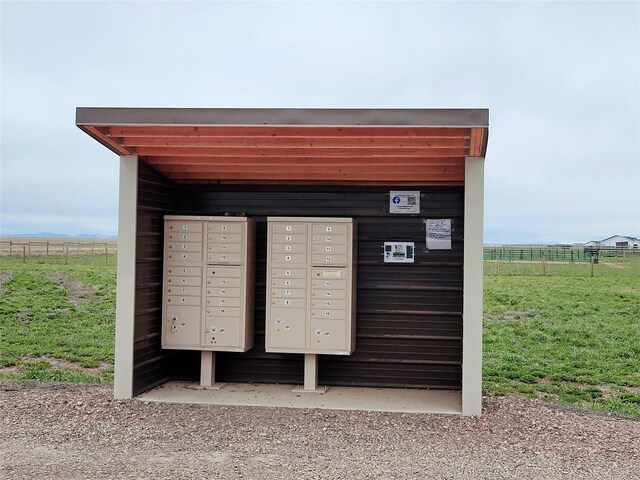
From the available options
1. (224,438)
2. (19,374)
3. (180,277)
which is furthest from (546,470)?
(19,374)

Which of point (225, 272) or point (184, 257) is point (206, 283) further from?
point (184, 257)

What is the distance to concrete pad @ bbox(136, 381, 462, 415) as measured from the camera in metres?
7.10

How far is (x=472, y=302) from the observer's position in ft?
22.0

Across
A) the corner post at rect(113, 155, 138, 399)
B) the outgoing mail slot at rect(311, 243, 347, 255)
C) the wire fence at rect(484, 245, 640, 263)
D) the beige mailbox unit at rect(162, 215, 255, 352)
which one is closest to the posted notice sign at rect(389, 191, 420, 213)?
the outgoing mail slot at rect(311, 243, 347, 255)

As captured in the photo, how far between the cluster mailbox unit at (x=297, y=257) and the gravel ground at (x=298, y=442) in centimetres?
58

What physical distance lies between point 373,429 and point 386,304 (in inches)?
81.2

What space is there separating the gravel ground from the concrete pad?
0.23 m

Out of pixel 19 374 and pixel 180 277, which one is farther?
pixel 19 374

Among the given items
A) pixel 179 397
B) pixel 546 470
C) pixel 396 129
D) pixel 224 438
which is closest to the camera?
pixel 546 470

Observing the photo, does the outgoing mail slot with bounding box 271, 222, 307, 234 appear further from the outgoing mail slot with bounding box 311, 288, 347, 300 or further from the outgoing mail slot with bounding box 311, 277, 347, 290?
the outgoing mail slot with bounding box 311, 288, 347, 300

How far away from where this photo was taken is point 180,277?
772cm

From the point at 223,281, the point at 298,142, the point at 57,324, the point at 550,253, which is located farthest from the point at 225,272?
the point at 550,253

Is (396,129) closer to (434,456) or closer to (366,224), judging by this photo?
(366,224)

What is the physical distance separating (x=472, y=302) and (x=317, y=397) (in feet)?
6.62
